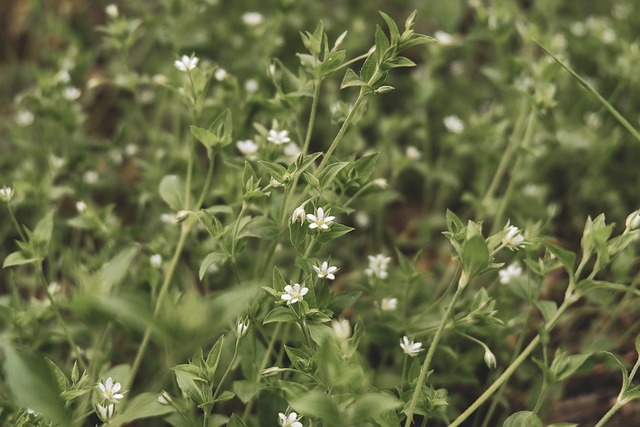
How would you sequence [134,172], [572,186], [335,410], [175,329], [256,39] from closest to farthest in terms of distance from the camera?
1. [175,329]
2. [335,410]
3. [256,39]
4. [572,186]
5. [134,172]

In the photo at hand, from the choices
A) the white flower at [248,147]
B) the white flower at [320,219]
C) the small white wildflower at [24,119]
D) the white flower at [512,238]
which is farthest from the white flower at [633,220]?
the small white wildflower at [24,119]

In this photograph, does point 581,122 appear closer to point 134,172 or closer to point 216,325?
point 134,172

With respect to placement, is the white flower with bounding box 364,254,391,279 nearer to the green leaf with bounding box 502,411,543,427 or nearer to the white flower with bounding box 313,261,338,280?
the white flower with bounding box 313,261,338,280

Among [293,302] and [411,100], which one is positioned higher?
[293,302]

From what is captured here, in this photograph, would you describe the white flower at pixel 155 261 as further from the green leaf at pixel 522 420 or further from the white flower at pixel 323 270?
the green leaf at pixel 522 420

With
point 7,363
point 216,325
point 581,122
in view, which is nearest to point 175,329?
point 216,325

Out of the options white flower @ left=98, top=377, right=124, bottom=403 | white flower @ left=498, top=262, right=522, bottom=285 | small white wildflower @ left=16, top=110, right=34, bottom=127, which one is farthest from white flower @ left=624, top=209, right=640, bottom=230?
small white wildflower @ left=16, top=110, right=34, bottom=127
